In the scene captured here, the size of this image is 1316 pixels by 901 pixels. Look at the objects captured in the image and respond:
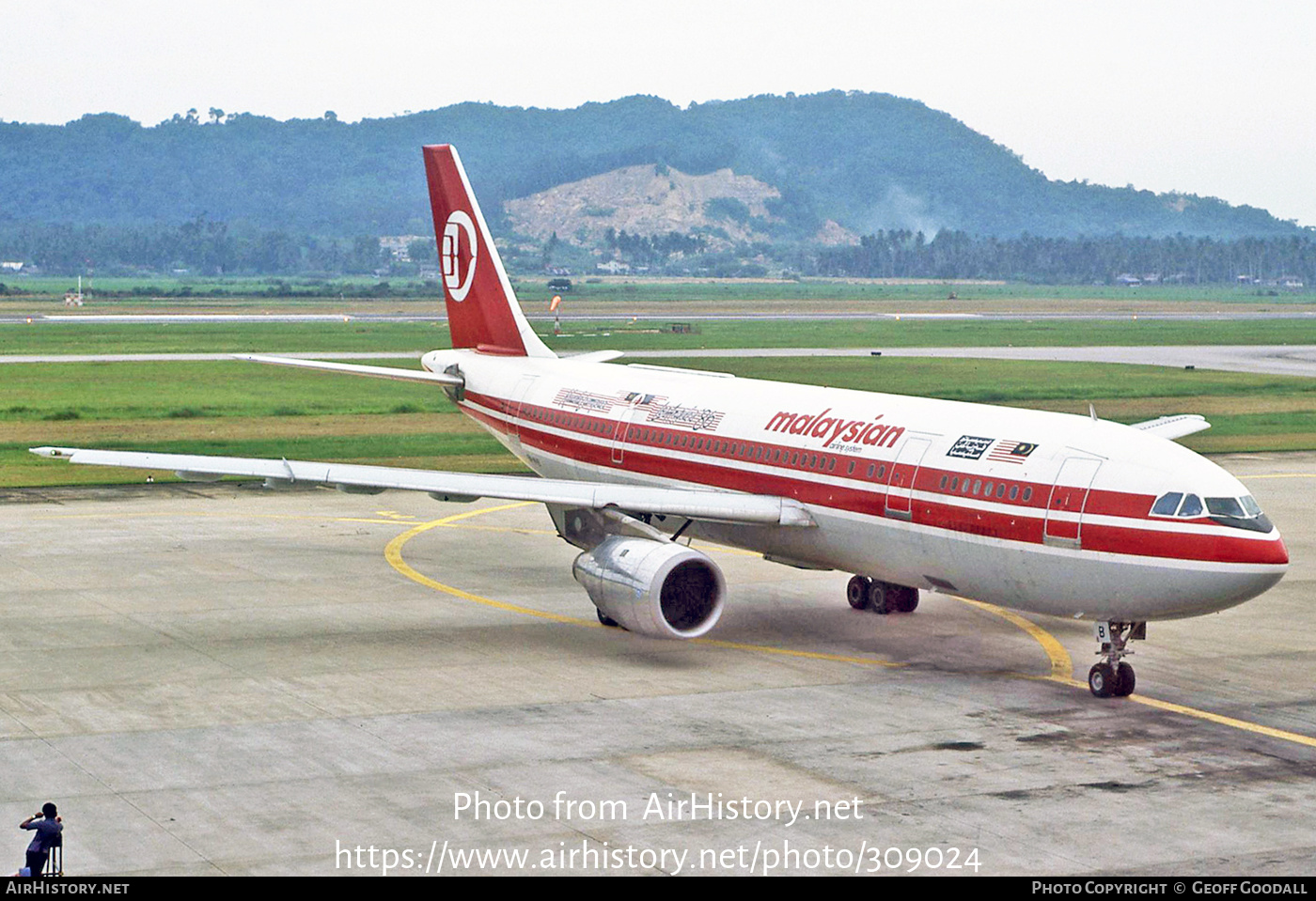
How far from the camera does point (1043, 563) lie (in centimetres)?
2738

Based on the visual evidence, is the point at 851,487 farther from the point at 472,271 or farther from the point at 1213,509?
the point at 472,271

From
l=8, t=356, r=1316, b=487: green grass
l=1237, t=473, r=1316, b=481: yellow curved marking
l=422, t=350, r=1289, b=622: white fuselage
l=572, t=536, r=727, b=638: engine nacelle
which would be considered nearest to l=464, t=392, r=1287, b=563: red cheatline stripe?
l=422, t=350, r=1289, b=622: white fuselage

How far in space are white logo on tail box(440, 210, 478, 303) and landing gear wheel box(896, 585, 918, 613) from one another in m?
15.2

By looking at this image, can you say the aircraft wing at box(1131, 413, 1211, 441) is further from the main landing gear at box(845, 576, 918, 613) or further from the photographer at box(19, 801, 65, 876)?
the photographer at box(19, 801, 65, 876)

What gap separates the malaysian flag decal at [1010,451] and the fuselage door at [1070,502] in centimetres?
86

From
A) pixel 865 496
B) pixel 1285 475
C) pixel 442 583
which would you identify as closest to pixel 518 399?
pixel 442 583

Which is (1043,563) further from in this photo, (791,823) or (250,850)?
(250,850)

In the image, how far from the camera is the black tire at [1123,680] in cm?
2747

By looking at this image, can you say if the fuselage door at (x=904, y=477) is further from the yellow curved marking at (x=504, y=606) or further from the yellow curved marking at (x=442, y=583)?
the yellow curved marking at (x=442, y=583)

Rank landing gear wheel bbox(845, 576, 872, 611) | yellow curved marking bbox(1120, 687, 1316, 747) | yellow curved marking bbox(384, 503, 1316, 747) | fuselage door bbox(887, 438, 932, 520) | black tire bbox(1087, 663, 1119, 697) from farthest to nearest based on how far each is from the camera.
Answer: landing gear wheel bbox(845, 576, 872, 611) → fuselage door bbox(887, 438, 932, 520) → black tire bbox(1087, 663, 1119, 697) → yellow curved marking bbox(384, 503, 1316, 747) → yellow curved marking bbox(1120, 687, 1316, 747)

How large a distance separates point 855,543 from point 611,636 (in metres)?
5.13

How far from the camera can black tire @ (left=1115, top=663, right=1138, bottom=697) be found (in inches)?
1081

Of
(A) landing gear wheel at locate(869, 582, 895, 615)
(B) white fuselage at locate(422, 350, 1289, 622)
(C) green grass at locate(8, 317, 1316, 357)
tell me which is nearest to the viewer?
(B) white fuselage at locate(422, 350, 1289, 622)

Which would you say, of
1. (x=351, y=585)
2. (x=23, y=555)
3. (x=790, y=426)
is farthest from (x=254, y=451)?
(x=790, y=426)
